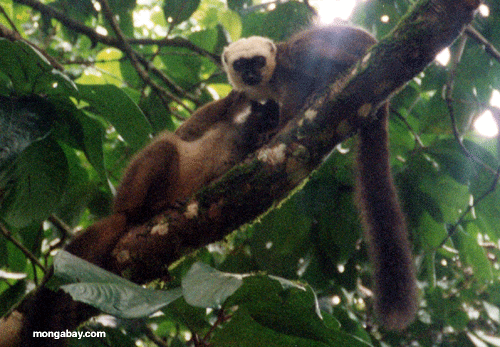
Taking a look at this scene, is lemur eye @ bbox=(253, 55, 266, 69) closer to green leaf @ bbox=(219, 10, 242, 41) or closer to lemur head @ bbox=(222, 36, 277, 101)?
lemur head @ bbox=(222, 36, 277, 101)

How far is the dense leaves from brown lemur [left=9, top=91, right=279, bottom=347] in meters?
0.24

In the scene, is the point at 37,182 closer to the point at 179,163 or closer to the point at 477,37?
the point at 179,163

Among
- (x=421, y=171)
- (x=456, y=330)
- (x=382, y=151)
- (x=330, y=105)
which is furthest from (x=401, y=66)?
(x=456, y=330)

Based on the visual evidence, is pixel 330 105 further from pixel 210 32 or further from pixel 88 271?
pixel 210 32

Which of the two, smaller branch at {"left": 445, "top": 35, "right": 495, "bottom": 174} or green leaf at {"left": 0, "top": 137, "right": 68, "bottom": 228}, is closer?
green leaf at {"left": 0, "top": 137, "right": 68, "bottom": 228}

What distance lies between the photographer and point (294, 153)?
8.05 ft

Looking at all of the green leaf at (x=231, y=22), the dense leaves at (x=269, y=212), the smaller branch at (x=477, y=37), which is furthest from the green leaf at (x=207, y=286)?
the green leaf at (x=231, y=22)

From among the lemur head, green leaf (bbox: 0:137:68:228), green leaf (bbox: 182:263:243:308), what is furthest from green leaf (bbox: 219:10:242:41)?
green leaf (bbox: 182:263:243:308)

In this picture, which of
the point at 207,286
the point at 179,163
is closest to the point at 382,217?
the point at 179,163

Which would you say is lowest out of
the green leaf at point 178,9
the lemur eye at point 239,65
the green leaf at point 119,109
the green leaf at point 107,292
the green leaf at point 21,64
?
the green leaf at point 107,292

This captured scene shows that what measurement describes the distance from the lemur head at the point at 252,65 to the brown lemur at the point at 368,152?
0.02m

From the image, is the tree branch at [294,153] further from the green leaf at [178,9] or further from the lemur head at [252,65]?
the green leaf at [178,9]

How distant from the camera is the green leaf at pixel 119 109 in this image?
2783mm

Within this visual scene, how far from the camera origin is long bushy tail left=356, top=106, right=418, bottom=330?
9.80ft
